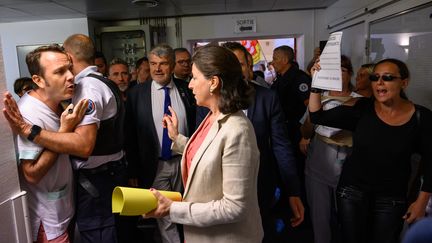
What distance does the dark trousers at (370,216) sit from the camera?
5.39 feet

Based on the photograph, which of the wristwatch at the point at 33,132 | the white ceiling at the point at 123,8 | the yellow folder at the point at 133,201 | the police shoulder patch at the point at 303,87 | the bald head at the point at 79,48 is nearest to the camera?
the yellow folder at the point at 133,201

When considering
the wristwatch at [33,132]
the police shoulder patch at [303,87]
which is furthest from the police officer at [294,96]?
the wristwatch at [33,132]

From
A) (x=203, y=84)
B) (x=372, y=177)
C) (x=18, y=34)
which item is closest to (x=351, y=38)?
(x=372, y=177)

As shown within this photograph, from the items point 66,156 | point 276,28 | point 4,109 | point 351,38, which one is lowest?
point 66,156

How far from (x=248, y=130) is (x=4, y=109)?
0.86 meters

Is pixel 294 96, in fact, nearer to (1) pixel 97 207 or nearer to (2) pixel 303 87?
(2) pixel 303 87

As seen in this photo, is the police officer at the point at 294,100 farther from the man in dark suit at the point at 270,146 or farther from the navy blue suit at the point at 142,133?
the man in dark suit at the point at 270,146

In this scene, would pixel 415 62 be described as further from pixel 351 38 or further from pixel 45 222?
pixel 45 222

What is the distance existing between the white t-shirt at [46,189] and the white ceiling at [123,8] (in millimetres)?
3190

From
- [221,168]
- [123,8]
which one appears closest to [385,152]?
[221,168]

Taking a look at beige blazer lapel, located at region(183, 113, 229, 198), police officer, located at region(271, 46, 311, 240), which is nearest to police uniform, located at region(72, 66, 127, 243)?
beige blazer lapel, located at region(183, 113, 229, 198)

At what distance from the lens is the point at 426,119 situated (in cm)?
156

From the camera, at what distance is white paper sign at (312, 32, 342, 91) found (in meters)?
1.54

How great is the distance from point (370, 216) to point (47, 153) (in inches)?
63.1
